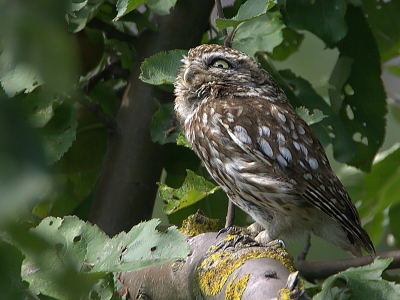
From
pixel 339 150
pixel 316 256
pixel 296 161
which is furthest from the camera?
pixel 316 256

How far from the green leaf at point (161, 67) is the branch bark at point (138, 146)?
358 mm

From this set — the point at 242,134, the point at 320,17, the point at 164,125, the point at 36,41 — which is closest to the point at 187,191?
the point at 242,134

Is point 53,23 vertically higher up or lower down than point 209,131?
higher up

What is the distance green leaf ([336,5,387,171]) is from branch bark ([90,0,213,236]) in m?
0.69

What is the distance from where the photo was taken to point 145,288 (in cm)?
185

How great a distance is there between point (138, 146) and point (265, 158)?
0.68 metres

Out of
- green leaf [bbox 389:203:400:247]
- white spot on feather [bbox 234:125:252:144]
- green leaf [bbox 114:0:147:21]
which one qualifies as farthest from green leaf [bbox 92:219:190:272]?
green leaf [bbox 389:203:400:247]

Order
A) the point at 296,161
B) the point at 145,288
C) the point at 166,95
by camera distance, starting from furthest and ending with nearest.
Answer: the point at 166,95
the point at 296,161
the point at 145,288

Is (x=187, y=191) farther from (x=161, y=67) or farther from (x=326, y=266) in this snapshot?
(x=326, y=266)

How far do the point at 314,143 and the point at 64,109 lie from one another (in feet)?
3.48

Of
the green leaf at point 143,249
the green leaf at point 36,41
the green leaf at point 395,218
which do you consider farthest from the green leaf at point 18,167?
the green leaf at point 395,218

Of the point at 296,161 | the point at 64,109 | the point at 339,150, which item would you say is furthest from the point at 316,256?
the point at 64,109

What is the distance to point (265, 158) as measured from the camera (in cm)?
217

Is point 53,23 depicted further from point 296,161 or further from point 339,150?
point 339,150
